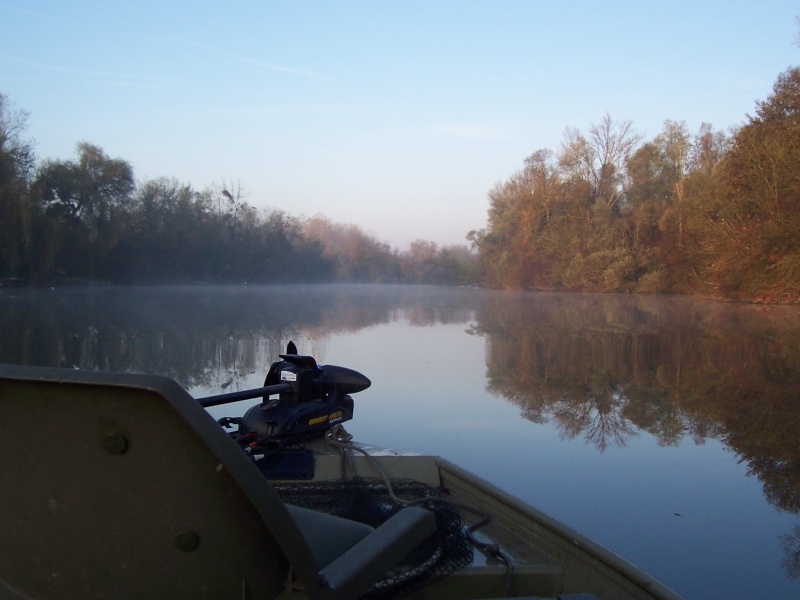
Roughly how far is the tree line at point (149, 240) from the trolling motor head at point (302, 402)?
34.3 metres

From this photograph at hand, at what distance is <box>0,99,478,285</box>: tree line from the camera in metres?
36.4

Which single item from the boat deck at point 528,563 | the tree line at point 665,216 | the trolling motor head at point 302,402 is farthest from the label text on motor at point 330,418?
the tree line at point 665,216

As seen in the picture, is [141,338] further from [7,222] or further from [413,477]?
[7,222]

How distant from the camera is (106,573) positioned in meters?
1.48

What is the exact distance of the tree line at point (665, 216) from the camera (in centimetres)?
2822

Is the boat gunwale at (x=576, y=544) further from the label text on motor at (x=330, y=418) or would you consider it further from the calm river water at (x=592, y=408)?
the label text on motor at (x=330, y=418)

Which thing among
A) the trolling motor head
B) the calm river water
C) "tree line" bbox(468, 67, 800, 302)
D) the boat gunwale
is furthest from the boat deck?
"tree line" bbox(468, 67, 800, 302)

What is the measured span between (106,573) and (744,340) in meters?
14.5

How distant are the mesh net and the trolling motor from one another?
537 millimetres

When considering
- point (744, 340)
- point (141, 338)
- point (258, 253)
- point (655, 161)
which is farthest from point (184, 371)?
point (258, 253)

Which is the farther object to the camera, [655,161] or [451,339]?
[655,161]

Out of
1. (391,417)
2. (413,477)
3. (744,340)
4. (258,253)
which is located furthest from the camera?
(258,253)

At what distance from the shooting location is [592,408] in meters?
7.30

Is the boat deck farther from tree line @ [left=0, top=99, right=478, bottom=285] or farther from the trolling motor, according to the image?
tree line @ [left=0, top=99, right=478, bottom=285]
